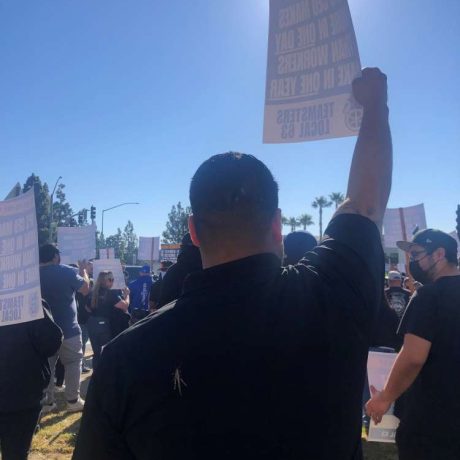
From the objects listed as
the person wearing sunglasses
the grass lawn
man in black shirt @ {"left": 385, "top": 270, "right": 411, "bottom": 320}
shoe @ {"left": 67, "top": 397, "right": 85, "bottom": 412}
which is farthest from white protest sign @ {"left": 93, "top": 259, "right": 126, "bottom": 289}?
man in black shirt @ {"left": 385, "top": 270, "right": 411, "bottom": 320}

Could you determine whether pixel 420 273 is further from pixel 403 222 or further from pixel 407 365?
pixel 403 222

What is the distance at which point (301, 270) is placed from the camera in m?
1.26

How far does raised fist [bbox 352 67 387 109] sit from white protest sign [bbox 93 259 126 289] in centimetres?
779

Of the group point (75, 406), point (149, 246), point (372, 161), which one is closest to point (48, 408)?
point (75, 406)

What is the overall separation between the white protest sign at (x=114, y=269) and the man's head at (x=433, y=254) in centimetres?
659

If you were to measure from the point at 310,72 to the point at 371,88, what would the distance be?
536 mm

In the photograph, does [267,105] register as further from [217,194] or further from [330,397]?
[330,397]

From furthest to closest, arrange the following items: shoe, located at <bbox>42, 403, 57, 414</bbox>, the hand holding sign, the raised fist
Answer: shoe, located at <bbox>42, 403, 57, 414</bbox>
the hand holding sign
the raised fist

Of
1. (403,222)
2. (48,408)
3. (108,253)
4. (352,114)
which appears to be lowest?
(48,408)

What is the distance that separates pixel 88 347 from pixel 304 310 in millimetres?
12557

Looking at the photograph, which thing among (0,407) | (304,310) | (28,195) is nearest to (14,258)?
(28,195)

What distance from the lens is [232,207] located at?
1.24m

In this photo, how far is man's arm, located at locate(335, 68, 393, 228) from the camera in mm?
1368

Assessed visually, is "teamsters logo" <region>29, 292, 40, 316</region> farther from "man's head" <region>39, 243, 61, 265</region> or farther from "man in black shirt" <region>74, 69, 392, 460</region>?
"man's head" <region>39, 243, 61, 265</region>
